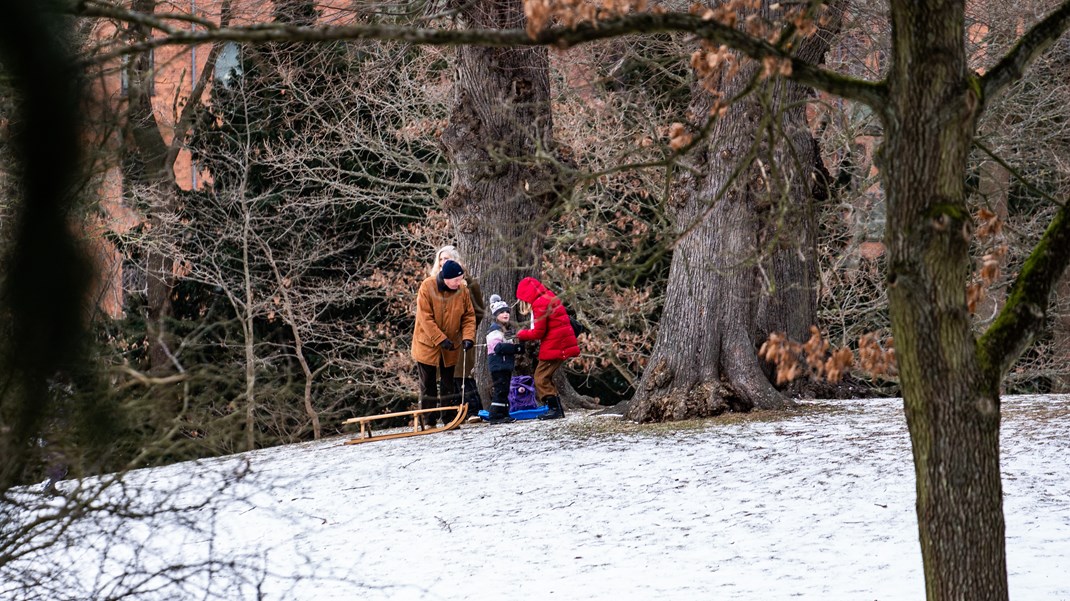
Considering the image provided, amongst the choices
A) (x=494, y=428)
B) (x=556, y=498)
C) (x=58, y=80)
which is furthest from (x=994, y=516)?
(x=494, y=428)

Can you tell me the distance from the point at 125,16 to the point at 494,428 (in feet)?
31.2

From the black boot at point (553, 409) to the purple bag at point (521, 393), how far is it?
22 centimetres

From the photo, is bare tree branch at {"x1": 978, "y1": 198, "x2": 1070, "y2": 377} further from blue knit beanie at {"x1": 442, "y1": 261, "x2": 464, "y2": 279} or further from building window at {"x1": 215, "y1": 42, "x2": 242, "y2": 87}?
building window at {"x1": 215, "y1": 42, "x2": 242, "y2": 87}

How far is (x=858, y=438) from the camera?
32.3ft

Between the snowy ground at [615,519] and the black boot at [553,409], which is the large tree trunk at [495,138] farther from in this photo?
the snowy ground at [615,519]

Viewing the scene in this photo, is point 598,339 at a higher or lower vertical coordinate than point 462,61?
lower

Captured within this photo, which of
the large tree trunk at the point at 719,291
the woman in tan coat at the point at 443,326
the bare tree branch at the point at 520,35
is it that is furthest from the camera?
the woman in tan coat at the point at 443,326

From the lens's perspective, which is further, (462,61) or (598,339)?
(598,339)

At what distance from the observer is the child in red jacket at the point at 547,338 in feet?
41.1

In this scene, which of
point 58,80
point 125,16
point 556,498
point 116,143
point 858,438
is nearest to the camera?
point 58,80

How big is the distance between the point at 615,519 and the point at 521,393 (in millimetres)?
5387

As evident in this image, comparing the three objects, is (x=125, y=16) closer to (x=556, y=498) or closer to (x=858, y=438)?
(x=556, y=498)

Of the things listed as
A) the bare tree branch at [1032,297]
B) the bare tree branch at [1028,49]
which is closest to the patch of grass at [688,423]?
the bare tree branch at [1032,297]

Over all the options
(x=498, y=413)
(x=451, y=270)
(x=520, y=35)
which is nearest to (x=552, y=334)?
(x=498, y=413)
